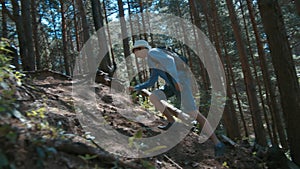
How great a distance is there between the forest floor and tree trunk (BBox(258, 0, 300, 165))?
36.5 inches

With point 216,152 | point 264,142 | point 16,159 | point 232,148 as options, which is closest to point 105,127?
point 216,152

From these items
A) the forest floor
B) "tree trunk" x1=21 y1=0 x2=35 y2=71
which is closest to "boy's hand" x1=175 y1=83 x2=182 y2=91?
the forest floor

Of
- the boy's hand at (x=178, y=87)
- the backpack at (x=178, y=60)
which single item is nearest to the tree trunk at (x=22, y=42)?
the backpack at (x=178, y=60)

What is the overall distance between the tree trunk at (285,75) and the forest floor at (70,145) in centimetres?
93

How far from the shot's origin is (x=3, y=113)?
9.54 ft

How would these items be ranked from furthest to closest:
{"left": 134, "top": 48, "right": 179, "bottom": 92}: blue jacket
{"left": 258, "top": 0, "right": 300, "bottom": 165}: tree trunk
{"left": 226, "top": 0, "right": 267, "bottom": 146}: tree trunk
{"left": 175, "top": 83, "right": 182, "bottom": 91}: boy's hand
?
{"left": 226, "top": 0, "right": 267, "bottom": 146}: tree trunk
{"left": 258, "top": 0, "right": 300, "bottom": 165}: tree trunk
{"left": 175, "top": 83, "right": 182, "bottom": 91}: boy's hand
{"left": 134, "top": 48, "right": 179, "bottom": 92}: blue jacket

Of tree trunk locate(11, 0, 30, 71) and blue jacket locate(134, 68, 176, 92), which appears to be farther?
tree trunk locate(11, 0, 30, 71)

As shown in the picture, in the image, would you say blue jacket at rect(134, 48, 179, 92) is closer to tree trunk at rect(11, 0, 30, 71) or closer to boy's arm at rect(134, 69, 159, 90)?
boy's arm at rect(134, 69, 159, 90)

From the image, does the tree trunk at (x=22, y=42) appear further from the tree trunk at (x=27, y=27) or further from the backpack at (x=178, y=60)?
the backpack at (x=178, y=60)

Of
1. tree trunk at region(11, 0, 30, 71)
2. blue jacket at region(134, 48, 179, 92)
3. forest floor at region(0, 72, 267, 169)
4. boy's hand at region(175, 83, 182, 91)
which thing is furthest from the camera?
tree trunk at region(11, 0, 30, 71)

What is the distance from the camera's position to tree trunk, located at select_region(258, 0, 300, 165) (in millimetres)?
6246

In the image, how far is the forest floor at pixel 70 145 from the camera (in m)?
2.75

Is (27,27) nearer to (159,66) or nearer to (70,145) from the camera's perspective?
(159,66)

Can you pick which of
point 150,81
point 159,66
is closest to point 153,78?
point 150,81
